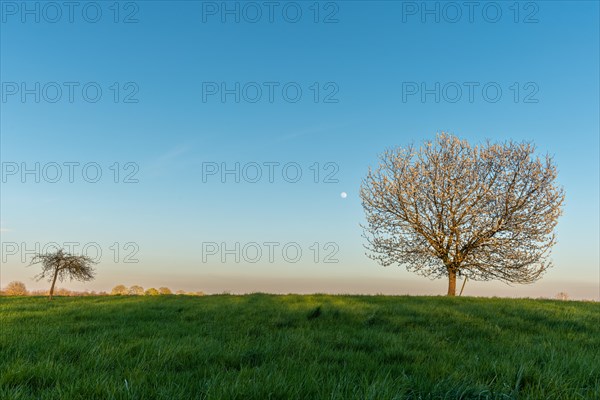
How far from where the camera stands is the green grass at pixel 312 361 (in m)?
3.76

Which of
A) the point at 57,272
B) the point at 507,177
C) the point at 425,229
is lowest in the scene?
the point at 57,272

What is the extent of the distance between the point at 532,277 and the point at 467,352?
80.4 feet

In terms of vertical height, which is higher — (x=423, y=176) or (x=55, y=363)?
(x=423, y=176)

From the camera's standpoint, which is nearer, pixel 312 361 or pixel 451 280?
pixel 312 361

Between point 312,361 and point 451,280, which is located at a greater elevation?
point 312,361

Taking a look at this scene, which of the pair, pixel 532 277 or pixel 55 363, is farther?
pixel 532 277

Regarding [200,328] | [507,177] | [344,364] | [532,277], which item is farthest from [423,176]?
[344,364]

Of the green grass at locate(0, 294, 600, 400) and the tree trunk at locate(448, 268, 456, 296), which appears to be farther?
the tree trunk at locate(448, 268, 456, 296)

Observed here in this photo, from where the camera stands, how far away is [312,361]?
5.18 meters

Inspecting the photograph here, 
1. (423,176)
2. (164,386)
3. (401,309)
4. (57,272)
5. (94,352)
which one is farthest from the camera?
(423,176)

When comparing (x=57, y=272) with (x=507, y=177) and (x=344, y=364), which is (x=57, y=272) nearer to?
(x=344, y=364)

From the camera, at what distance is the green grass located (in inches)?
148

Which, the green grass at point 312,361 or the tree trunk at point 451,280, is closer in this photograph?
the green grass at point 312,361

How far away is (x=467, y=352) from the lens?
6062 millimetres
